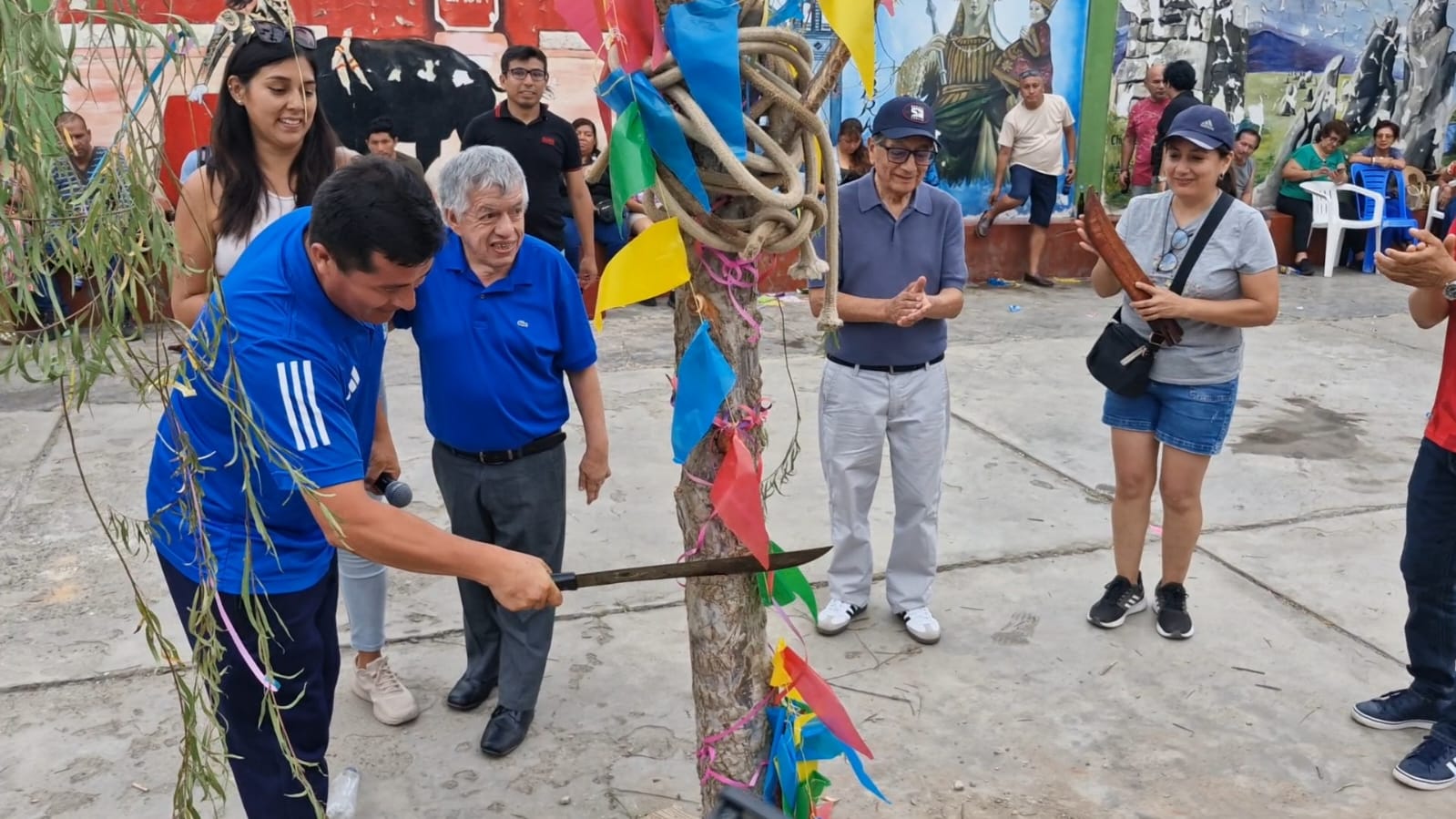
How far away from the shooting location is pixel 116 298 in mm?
1118

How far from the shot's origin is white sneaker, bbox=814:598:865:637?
3.80 meters

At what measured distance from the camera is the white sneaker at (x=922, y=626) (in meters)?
3.76

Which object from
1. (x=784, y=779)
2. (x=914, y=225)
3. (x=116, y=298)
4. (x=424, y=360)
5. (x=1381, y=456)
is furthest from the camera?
(x=1381, y=456)

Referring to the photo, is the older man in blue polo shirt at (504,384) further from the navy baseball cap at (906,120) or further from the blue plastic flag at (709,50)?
the blue plastic flag at (709,50)

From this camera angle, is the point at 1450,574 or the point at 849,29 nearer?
the point at 849,29

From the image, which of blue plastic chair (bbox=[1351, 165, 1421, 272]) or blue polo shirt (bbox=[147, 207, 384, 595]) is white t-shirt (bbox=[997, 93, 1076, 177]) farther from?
blue polo shirt (bbox=[147, 207, 384, 595])

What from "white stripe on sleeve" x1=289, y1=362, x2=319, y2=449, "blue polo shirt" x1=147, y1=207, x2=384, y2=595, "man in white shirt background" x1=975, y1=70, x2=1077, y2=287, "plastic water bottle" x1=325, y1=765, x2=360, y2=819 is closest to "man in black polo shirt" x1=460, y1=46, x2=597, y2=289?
"plastic water bottle" x1=325, y1=765, x2=360, y2=819

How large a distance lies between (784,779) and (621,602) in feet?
6.52

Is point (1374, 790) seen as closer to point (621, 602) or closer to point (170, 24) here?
point (621, 602)

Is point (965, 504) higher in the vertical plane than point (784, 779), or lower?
lower

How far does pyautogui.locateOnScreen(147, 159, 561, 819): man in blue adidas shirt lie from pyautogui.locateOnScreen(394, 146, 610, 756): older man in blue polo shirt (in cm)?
57

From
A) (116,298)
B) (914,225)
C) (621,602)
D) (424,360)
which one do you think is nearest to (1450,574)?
(914,225)

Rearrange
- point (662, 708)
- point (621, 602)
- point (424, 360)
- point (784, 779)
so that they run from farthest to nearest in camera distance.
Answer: point (621, 602)
point (662, 708)
point (424, 360)
point (784, 779)

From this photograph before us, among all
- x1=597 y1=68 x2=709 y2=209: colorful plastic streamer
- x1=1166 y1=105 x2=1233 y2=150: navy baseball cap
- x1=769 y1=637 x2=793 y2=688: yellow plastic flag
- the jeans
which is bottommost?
the jeans
